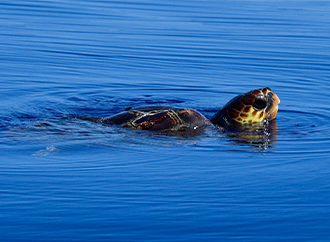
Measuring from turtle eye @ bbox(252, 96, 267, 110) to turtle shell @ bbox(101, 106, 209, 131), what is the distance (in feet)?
2.50

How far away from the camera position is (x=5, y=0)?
65.1ft

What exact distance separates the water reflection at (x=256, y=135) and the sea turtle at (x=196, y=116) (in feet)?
0.50

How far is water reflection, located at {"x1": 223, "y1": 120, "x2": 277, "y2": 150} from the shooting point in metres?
7.00

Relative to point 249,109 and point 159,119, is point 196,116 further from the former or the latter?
point 249,109

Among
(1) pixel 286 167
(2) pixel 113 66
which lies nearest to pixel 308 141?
(1) pixel 286 167

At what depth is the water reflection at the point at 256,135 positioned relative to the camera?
7004mm

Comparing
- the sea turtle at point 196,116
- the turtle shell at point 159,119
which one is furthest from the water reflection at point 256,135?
the turtle shell at point 159,119

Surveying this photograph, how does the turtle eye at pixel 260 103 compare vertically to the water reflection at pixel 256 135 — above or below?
above

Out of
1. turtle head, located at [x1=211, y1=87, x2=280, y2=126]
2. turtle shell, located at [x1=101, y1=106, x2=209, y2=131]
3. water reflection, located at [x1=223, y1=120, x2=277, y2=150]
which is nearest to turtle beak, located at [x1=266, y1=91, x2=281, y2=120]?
turtle head, located at [x1=211, y1=87, x2=280, y2=126]

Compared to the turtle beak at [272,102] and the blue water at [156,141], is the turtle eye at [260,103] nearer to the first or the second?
the turtle beak at [272,102]

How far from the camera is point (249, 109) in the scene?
26.2 feet

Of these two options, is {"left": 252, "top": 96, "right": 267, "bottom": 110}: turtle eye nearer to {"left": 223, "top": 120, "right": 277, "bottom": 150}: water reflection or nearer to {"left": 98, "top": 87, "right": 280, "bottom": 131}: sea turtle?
{"left": 98, "top": 87, "right": 280, "bottom": 131}: sea turtle

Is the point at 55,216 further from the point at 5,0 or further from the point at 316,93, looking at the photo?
the point at 5,0

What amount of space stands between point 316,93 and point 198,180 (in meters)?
5.32
